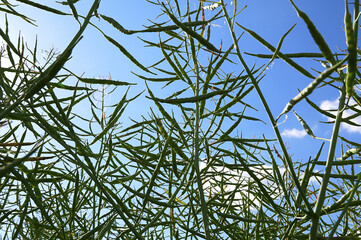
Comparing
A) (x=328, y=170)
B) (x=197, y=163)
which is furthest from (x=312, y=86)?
(x=197, y=163)

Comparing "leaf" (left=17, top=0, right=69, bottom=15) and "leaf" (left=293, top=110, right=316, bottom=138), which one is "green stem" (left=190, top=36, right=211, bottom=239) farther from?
"leaf" (left=17, top=0, right=69, bottom=15)

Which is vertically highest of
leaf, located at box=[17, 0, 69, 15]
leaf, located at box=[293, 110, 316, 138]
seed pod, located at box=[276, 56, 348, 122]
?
leaf, located at box=[17, 0, 69, 15]

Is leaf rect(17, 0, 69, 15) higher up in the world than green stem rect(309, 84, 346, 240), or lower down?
higher up

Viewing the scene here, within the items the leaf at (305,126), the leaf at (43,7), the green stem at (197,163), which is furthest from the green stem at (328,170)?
the leaf at (43,7)

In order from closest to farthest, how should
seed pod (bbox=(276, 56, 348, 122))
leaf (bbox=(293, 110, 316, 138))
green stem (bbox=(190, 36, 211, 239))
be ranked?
seed pod (bbox=(276, 56, 348, 122)), leaf (bbox=(293, 110, 316, 138)), green stem (bbox=(190, 36, 211, 239))

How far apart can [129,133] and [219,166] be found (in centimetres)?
23

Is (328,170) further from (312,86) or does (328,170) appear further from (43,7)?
(43,7)

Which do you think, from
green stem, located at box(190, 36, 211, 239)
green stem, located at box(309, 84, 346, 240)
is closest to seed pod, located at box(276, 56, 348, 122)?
green stem, located at box(309, 84, 346, 240)

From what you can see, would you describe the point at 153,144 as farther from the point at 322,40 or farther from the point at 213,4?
the point at 322,40

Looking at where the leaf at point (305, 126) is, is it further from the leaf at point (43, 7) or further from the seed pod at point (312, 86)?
the leaf at point (43, 7)

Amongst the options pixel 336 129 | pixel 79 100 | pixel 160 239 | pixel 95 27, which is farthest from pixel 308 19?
pixel 160 239

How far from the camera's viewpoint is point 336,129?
42cm

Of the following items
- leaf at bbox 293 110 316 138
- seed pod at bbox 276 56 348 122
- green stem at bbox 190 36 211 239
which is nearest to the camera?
seed pod at bbox 276 56 348 122

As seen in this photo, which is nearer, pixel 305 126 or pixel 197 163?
pixel 305 126
